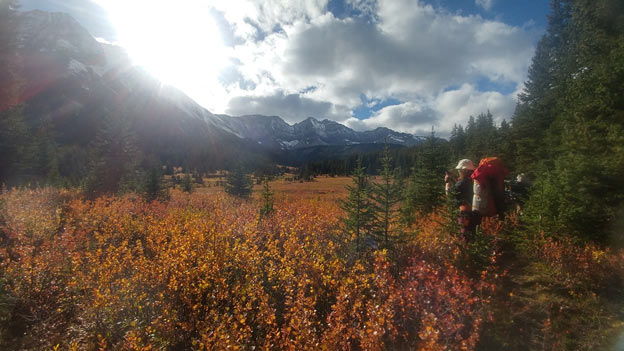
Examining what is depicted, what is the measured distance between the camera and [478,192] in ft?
28.6

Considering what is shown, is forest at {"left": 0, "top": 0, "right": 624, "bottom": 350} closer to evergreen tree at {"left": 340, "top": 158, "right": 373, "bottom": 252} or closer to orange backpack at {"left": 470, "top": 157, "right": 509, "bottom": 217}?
evergreen tree at {"left": 340, "top": 158, "right": 373, "bottom": 252}

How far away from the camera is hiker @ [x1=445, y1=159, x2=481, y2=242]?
770cm

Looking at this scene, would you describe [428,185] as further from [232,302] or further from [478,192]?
[232,302]

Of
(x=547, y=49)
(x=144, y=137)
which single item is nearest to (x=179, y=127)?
(x=144, y=137)

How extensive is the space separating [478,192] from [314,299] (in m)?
7.50

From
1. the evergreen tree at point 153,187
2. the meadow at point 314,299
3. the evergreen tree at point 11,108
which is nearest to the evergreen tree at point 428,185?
the meadow at point 314,299

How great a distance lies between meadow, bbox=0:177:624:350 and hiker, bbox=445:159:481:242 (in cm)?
43

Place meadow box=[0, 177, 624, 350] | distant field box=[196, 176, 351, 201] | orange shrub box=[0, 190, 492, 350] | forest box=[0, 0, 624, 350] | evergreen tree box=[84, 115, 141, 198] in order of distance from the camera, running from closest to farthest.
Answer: orange shrub box=[0, 190, 492, 350]
meadow box=[0, 177, 624, 350]
forest box=[0, 0, 624, 350]
evergreen tree box=[84, 115, 141, 198]
distant field box=[196, 176, 351, 201]

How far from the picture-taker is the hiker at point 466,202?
7.70 meters

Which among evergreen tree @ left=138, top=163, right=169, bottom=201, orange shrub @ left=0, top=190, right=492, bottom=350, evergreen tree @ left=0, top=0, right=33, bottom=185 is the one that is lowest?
orange shrub @ left=0, top=190, right=492, bottom=350

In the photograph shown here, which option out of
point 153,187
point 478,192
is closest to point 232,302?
point 478,192

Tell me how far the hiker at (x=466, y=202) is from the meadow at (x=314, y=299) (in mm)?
429

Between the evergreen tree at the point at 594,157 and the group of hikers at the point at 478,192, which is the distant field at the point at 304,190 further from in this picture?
the evergreen tree at the point at 594,157

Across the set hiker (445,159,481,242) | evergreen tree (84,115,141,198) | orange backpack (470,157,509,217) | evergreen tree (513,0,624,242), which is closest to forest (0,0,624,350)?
evergreen tree (513,0,624,242)
